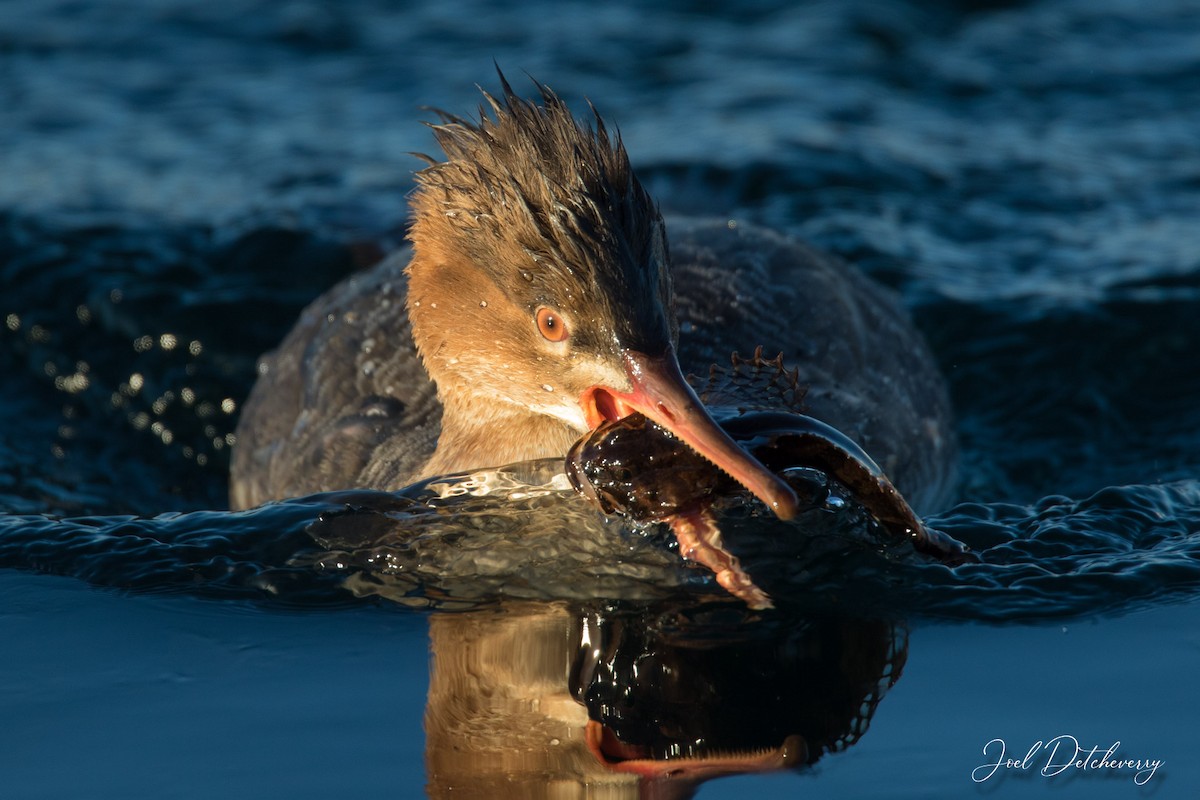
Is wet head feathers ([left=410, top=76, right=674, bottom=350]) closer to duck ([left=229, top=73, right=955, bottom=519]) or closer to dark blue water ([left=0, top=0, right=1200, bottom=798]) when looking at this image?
duck ([left=229, top=73, right=955, bottom=519])

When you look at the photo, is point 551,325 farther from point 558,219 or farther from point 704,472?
point 704,472

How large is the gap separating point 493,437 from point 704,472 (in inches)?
43.5

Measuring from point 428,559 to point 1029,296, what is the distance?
422 centimetres

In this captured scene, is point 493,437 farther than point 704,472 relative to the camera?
Yes

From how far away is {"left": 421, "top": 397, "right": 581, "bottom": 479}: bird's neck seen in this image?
5125 millimetres

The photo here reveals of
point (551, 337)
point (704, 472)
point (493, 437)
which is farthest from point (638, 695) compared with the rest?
point (493, 437)

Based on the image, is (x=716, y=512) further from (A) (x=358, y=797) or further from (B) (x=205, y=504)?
(B) (x=205, y=504)

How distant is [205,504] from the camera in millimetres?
7105

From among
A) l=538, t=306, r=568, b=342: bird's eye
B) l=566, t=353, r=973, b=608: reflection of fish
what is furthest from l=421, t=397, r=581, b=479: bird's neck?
l=566, t=353, r=973, b=608: reflection of fish

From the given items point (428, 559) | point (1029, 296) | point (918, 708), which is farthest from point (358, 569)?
point (1029, 296)

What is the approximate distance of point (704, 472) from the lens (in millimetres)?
4336

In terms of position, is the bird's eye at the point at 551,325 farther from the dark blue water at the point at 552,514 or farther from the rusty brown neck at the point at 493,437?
the dark blue water at the point at 552,514

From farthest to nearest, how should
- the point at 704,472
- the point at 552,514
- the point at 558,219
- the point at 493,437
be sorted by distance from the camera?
the point at 493,437, the point at 552,514, the point at 558,219, the point at 704,472

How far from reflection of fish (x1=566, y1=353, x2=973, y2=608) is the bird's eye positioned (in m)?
0.37
